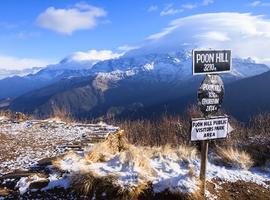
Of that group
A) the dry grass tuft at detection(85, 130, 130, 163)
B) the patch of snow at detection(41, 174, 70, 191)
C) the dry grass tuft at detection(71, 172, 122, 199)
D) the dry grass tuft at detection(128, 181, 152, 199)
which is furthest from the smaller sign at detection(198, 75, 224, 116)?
the patch of snow at detection(41, 174, 70, 191)

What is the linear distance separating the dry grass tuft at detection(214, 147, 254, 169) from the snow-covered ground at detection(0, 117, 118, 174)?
11.2ft

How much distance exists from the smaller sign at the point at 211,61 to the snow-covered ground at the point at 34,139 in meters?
4.43

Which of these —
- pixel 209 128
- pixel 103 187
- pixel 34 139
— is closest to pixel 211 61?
pixel 209 128

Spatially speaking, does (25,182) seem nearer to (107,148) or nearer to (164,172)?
(107,148)

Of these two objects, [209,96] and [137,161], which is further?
[137,161]

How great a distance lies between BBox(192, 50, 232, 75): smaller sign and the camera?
9.16 meters

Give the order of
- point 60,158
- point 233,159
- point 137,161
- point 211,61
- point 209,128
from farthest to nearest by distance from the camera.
Result: point 233,159 < point 60,158 < point 137,161 < point 209,128 < point 211,61

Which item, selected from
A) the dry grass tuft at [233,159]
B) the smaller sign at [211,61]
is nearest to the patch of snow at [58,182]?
the smaller sign at [211,61]

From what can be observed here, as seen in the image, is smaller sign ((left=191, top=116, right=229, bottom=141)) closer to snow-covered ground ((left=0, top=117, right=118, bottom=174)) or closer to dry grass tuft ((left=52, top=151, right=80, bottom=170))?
dry grass tuft ((left=52, top=151, right=80, bottom=170))

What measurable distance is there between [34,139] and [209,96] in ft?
20.1

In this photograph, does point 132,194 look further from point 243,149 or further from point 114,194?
point 243,149

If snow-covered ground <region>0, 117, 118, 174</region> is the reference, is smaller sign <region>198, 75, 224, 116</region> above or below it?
above

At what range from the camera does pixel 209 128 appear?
9.45 m

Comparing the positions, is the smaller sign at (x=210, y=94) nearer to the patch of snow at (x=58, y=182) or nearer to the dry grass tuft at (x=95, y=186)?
the dry grass tuft at (x=95, y=186)
